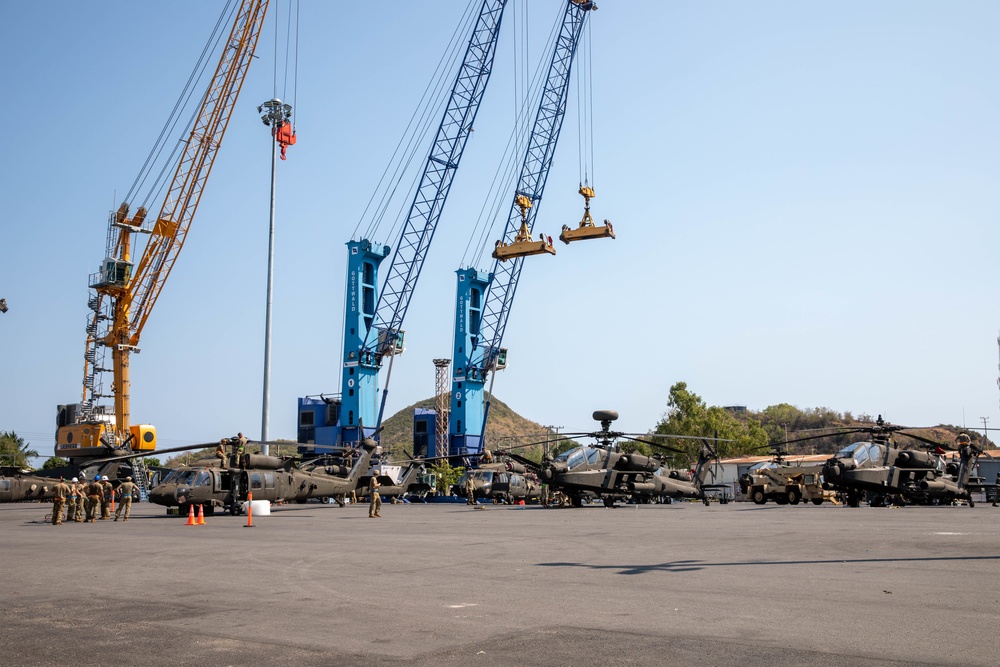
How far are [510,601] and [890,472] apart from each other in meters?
31.4

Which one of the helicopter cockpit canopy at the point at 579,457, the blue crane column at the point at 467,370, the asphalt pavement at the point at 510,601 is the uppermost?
the blue crane column at the point at 467,370

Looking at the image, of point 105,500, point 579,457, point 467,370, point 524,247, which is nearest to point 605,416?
point 579,457

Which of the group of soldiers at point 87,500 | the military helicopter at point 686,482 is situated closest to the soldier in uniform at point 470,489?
the military helicopter at point 686,482

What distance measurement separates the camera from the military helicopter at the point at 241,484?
3231cm

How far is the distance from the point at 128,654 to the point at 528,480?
146 ft

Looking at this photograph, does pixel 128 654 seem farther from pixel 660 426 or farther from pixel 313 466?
pixel 660 426

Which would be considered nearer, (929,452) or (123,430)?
(929,452)

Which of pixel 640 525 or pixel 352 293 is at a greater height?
pixel 352 293

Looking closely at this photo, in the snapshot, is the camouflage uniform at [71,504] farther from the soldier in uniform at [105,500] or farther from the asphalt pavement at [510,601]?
the asphalt pavement at [510,601]

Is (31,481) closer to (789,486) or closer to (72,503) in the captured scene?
(72,503)

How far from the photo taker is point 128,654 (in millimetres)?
7508

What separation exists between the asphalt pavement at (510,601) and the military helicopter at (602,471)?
1696 cm

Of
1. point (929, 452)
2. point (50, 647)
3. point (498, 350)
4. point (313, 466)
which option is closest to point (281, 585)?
point (50, 647)

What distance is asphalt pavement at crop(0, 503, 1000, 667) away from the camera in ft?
24.5
